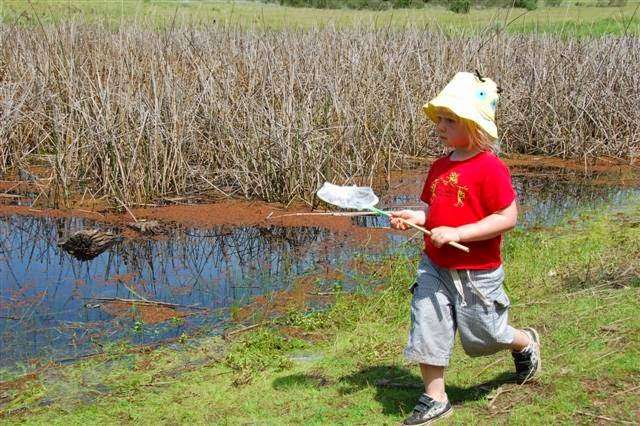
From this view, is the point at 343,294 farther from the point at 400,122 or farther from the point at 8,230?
the point at 400,122

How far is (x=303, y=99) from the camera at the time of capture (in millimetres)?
7090

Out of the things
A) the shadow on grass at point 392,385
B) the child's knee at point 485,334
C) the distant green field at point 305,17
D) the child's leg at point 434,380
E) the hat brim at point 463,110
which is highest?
the distant green field at point 305,17

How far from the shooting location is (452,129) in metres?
2.90

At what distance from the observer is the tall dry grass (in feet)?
22.1

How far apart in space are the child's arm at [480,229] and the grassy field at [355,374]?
0.72 m

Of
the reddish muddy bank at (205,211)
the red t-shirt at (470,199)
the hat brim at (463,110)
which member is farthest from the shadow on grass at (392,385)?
the reddish muddy bank at (205,211)

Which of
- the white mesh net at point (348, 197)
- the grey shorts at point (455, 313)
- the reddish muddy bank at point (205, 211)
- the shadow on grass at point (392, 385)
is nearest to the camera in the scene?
the grey shorts at point (455, 313)

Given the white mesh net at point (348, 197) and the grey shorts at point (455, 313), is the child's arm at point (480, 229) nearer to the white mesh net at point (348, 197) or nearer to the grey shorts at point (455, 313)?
the grey shorts at point (455, 313)

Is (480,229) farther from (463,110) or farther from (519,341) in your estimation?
(519,341)

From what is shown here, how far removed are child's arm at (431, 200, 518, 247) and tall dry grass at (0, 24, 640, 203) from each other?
372 centimetres

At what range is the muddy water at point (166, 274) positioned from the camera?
171 inches

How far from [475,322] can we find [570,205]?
4578mm

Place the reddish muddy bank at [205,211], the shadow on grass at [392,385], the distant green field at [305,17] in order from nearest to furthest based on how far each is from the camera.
Answer: the shadow on grass at [392,385] < the reddish muddy bank at [205,211] < the distant green field at [305,17]

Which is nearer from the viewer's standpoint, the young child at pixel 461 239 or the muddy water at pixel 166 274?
the young child at pixel 461 239
